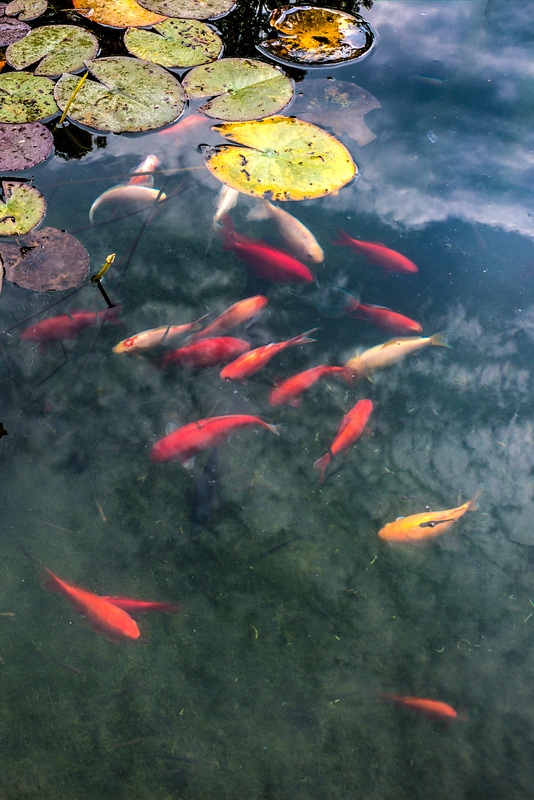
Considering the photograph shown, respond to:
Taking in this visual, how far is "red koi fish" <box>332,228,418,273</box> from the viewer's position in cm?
311

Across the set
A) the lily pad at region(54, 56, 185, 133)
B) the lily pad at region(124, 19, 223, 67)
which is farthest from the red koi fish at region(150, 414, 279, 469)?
the lily pad at region(124, 19, 223, 67)

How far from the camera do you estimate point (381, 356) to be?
109 inches

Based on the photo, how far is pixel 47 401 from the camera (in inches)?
104

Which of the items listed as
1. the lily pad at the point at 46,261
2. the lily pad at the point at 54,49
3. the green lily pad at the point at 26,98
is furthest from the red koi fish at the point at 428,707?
the lily pad at the point at 54,49

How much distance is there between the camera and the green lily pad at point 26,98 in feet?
12.0

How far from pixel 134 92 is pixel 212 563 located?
3.56 meters

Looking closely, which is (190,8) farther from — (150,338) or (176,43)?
(150,338)

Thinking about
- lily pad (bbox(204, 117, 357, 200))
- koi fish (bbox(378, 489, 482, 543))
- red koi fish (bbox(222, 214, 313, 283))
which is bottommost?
koi fish (bbox(378, 489, 482, 543))

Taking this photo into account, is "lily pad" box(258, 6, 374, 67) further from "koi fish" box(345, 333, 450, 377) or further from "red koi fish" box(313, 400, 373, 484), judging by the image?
"red koi fish" box(313, 400, 373, 484)

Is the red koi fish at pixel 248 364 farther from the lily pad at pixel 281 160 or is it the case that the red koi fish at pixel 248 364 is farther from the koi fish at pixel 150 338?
the lily pad at pixel 281 160

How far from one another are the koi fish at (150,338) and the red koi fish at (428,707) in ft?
6.81

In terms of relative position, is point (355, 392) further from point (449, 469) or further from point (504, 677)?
point (504, 677)

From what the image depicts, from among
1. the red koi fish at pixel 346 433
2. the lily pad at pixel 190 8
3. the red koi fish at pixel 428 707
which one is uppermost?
the lily pad at pixel 190 8

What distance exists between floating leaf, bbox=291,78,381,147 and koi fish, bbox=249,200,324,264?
104cm
